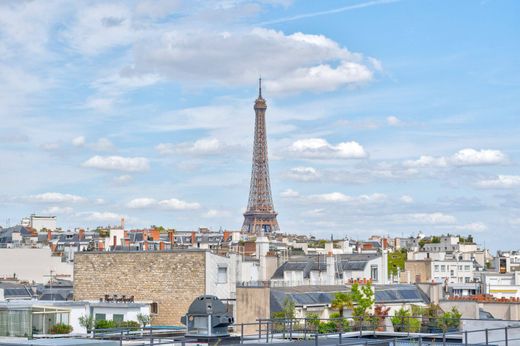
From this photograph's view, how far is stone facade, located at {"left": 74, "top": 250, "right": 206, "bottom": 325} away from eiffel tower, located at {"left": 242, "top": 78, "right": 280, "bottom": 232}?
131 meters

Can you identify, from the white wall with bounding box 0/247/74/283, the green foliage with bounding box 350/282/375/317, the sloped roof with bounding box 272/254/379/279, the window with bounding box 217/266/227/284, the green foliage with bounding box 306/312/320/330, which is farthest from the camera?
the white wall with bounding box 0/247/74/283

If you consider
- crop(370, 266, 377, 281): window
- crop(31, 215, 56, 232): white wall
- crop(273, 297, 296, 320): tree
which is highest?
crop(31, 215, 56, 232): white wall

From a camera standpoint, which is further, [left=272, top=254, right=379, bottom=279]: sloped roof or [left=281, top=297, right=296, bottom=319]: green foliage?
[left=272, top=254, right=379, bottom=279]: sloped roof

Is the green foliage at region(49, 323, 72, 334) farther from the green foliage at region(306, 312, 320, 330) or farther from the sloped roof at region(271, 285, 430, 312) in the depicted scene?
the sloped roof at region(271, 285, 430, 312)

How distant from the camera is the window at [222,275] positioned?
181 ft

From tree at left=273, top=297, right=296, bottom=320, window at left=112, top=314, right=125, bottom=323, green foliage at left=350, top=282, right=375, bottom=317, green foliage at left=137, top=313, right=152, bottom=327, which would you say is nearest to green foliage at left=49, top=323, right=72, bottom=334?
window at left=112, top=314, right=125, bottom=323

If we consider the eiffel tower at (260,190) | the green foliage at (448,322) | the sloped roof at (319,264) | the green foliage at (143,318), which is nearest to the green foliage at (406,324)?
A: the green foliage at (448,322)

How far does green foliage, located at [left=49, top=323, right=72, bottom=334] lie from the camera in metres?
39.4

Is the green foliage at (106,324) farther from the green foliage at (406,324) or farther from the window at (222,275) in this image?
the green foliage at (406,324)

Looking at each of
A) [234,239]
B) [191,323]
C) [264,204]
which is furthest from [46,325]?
[264,204]

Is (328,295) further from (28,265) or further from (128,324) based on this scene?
(28,265)

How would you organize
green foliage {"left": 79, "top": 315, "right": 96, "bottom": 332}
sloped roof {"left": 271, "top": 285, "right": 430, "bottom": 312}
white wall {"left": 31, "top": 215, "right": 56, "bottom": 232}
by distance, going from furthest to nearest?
white wall {"left": 31, "top": 215, "right": 56, "bottom": 232}
sloped roof {"left": 271, "top": 285, "right": 430, "bottom": 312}
green foliage {"left": 79, "top": 315, "right": 96, "bottom": 332}

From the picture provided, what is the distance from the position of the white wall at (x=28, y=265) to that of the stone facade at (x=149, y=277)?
32087 millimetres

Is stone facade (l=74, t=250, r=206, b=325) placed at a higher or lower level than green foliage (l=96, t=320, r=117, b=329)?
higher
